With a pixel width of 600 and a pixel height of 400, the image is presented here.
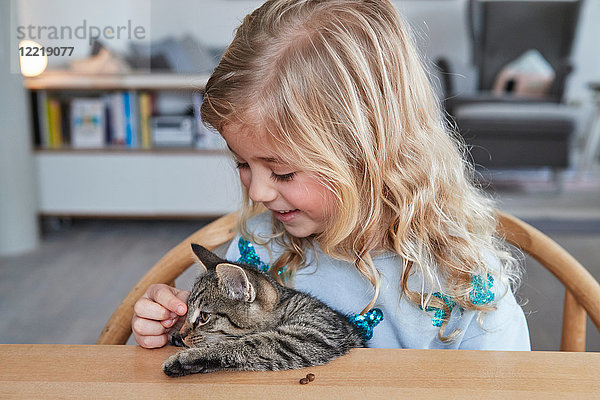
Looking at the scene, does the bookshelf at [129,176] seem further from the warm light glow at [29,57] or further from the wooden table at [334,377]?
the wooden table at [334,377]

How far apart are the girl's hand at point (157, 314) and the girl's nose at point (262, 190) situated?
0.18m

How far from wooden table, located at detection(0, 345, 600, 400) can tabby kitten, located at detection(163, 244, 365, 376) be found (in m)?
0.03

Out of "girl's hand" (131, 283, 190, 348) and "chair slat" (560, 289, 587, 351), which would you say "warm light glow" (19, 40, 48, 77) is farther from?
"chair slat" (560, 289, 587, 351)

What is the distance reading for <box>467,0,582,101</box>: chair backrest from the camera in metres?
4.37

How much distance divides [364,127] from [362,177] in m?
0.09

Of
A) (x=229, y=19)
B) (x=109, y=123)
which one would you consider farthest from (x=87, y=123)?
(x=229, y=19)

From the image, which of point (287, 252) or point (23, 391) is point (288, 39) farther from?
point (23, 391)

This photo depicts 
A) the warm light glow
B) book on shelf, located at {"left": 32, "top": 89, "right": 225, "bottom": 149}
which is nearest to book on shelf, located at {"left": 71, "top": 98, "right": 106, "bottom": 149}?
book on shelf, located at {"left": 32, "top": 89, "right": 225, "bottom": 149}

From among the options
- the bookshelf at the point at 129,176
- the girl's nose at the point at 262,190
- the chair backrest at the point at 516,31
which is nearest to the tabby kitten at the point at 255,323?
the girl's nose at the point at 262,190

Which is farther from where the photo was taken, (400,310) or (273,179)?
(400,310)

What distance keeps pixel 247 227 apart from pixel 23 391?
540mm

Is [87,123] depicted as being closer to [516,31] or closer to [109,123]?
[109,123]

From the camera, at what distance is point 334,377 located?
0.59 metres

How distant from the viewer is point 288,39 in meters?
0.82
